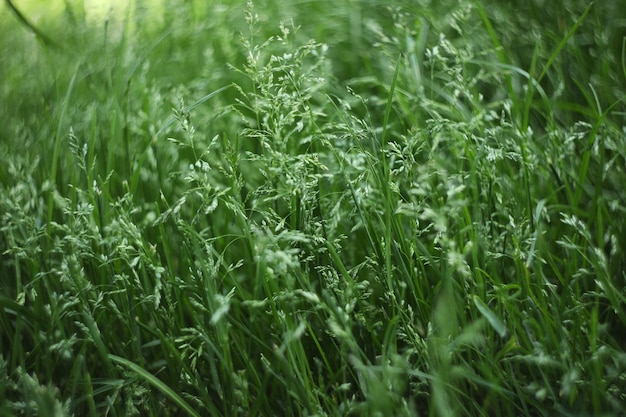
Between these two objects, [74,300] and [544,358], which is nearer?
[544,358]

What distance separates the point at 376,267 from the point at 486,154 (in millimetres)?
360

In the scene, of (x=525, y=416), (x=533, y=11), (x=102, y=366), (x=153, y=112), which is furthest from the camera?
(x=533, y=11)

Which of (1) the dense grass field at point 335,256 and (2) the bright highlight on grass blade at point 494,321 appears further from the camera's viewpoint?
(1) the dense grass field at point 335,256

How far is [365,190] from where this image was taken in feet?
3.60

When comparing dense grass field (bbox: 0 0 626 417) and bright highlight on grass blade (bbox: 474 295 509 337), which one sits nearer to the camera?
bright highlight on grass blade (bbox: 474 295 509 337)

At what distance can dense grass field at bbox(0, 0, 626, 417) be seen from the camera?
985mm

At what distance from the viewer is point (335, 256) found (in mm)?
1044

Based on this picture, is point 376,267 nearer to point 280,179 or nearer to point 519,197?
point 280,179

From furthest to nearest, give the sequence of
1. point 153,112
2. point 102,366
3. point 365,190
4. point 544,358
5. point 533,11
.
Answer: point 533,11 → point 153,112 → point 102,366 → point 365,190 → point 544,358

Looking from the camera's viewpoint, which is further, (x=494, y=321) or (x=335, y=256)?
(x=335, y=256)

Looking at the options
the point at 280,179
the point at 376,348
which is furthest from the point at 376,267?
the point at 280,179

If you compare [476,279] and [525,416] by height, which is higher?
[476,279]

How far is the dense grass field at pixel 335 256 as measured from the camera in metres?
0.98

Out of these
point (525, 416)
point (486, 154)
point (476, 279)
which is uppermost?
point (486, 154)
